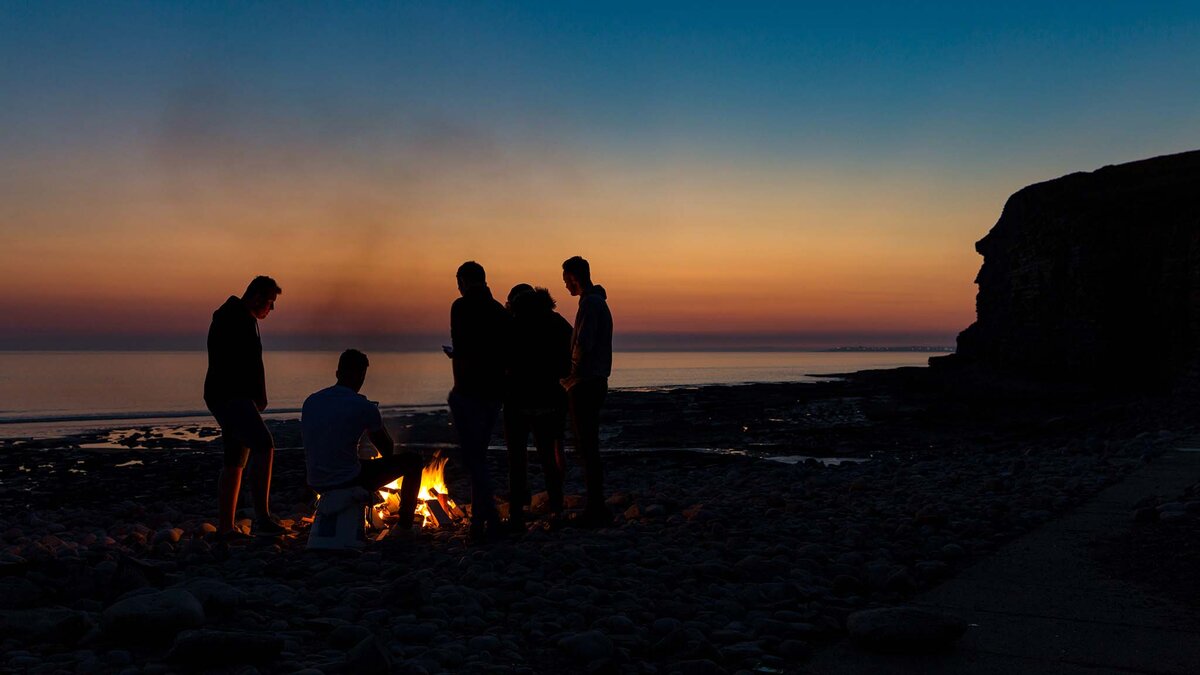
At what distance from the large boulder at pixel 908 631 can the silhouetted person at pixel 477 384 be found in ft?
11.9

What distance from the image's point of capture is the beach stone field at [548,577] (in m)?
4.18

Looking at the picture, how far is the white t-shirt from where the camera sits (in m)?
6.88

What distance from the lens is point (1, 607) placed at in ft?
15.5

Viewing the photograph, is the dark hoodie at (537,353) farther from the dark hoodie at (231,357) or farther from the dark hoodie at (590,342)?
the dark hoodie at (231,357)

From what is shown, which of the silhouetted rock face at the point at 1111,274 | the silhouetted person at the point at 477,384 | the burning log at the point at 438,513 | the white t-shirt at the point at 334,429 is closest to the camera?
the white t-shirt at the point at 334,429

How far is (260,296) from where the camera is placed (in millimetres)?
7398

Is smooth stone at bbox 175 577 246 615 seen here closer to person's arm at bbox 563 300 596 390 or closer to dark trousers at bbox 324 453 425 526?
dark trousers at bbox 324 453 425 526

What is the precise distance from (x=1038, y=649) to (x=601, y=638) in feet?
7.30

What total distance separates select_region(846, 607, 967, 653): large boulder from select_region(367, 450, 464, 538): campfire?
15.2ft

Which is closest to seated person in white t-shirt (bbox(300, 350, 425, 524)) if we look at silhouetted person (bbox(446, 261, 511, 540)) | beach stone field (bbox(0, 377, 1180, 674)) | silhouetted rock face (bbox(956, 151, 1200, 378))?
beach stone field (bbox(0, 377, 1180, 674))

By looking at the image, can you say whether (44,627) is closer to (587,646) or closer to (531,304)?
(587,646)

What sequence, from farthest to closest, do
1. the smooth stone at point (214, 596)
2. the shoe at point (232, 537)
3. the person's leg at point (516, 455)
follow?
the person's leg at point (516, 455), the shoe at point (232, 537), the smooth stone at point (214, 596)

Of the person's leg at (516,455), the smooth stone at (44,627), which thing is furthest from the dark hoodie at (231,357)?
the smooth stone at (44,627)

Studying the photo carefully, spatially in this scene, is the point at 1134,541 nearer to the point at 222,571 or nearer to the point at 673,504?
the point at 673,504
